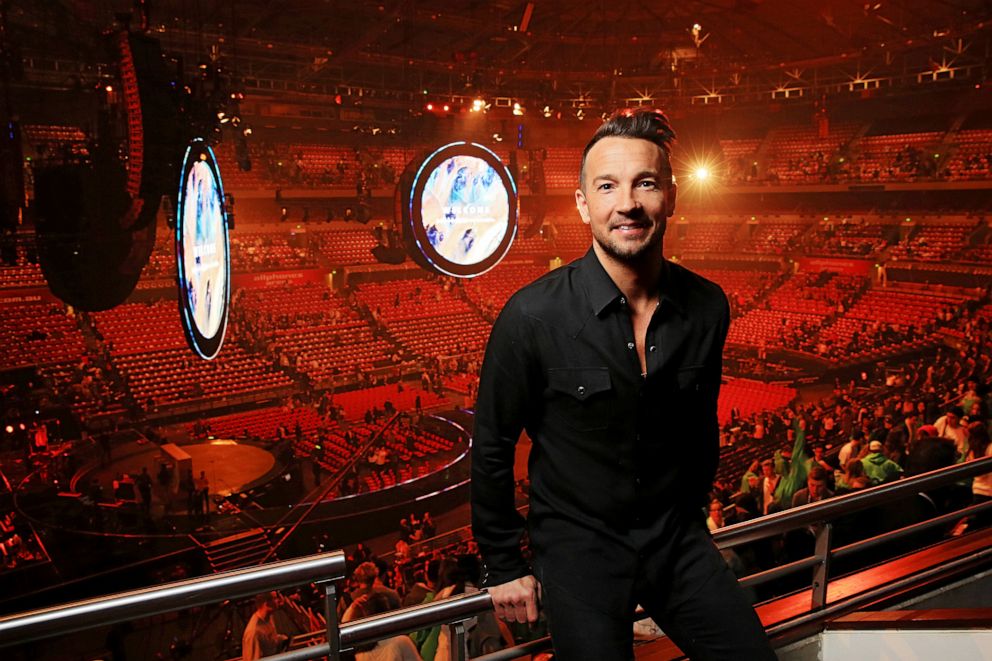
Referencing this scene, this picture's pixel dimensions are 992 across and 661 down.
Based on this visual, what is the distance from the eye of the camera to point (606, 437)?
4.33 ft

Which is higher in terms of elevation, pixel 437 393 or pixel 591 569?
pixel 591 569

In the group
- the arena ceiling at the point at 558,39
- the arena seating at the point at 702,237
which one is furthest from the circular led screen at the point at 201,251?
the arena seating at the point at 702,237

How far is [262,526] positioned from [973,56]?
1782cm

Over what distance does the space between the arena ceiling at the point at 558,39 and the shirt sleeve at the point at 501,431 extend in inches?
498

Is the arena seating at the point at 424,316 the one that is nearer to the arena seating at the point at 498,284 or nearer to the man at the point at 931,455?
the arena seating at the point at 498,284

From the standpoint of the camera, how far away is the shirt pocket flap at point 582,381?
1.29 metres

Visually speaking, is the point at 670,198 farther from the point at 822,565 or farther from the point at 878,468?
the point at 878,468

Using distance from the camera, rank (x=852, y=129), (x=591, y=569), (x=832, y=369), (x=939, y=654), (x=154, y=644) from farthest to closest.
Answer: (x=852, y=129) → (x=832, y=369) → (x=154, y=644) → (x=939, y=654) → (x=591, y=569)

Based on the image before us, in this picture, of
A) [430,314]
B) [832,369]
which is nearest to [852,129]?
[832,369]

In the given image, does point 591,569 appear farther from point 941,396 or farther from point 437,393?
point 437,393

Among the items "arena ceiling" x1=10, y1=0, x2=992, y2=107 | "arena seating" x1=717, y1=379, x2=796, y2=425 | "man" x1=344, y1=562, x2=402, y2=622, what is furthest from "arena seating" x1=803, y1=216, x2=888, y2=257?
"man" x1=344, y1=562, x2=402, y2=622

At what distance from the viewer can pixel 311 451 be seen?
40.0ft

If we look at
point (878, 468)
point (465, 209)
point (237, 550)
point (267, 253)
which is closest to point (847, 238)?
point (465, 209)

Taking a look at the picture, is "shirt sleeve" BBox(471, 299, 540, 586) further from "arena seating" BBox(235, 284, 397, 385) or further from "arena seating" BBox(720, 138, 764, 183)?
"arena seating" BBox(720, 138, 764, 183)
